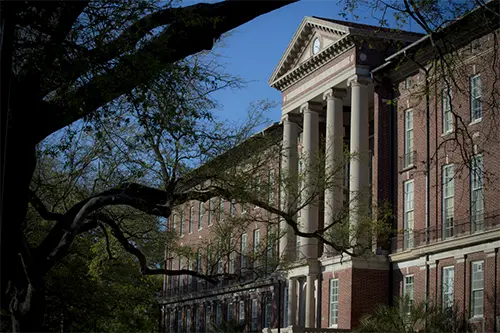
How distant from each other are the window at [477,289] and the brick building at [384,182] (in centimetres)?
5

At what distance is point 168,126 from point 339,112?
120 ft

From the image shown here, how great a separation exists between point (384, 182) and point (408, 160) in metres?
2.36

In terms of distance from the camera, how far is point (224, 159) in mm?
22938

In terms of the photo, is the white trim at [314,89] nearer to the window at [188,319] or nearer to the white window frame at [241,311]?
the white window frame at [241,311]

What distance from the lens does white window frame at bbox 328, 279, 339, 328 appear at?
4859 centimetres

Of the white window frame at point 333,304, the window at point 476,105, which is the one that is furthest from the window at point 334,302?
the window at point 476,105

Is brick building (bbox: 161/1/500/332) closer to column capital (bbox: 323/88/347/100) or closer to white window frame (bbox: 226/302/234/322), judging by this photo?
column capital (bbox: 323/88/347/100)

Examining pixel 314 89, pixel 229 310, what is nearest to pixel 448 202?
pixel 314 89

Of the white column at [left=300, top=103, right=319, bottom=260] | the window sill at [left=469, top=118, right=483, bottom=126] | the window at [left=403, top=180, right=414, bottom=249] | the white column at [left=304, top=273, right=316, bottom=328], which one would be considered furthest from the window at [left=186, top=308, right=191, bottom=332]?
the window sill at [left=469, top=118, right=483, bottom=126]

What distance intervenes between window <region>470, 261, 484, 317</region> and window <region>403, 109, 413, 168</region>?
7447mm

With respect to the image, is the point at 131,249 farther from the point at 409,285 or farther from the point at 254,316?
the point at 254,316

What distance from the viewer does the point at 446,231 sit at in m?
41.9

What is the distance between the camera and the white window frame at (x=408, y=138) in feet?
149

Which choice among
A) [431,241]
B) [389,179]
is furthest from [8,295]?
[389,179]
